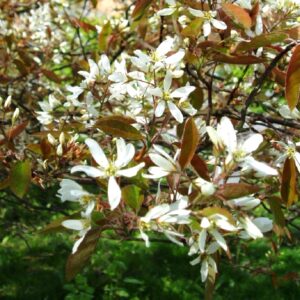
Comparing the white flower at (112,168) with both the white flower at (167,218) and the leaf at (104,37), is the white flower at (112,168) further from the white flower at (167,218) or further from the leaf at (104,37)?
the leaf at (104,37)

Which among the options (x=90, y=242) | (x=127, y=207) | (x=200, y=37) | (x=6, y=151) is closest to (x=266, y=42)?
(x=200, y=37)

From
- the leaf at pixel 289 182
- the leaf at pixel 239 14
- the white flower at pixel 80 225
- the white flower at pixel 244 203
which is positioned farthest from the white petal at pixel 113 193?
the leaf at pixel 239 14

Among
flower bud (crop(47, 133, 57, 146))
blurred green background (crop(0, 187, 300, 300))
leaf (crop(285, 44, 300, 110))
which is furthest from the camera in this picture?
blurred green background (crop(0, 187, 300, 300))

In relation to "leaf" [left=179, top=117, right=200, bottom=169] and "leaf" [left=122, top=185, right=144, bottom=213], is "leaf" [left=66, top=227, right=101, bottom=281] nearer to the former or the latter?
"leaf" [left=122, top=185, right=144, bottom=213]

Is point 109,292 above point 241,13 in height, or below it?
below

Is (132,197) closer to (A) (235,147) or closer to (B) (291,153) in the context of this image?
(A) (235,147)

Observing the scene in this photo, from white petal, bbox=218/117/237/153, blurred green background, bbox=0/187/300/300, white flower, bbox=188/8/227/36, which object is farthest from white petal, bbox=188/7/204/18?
blurred green background, bbox=0/187/300/300

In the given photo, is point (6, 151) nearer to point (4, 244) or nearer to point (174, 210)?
point (174, 210)
